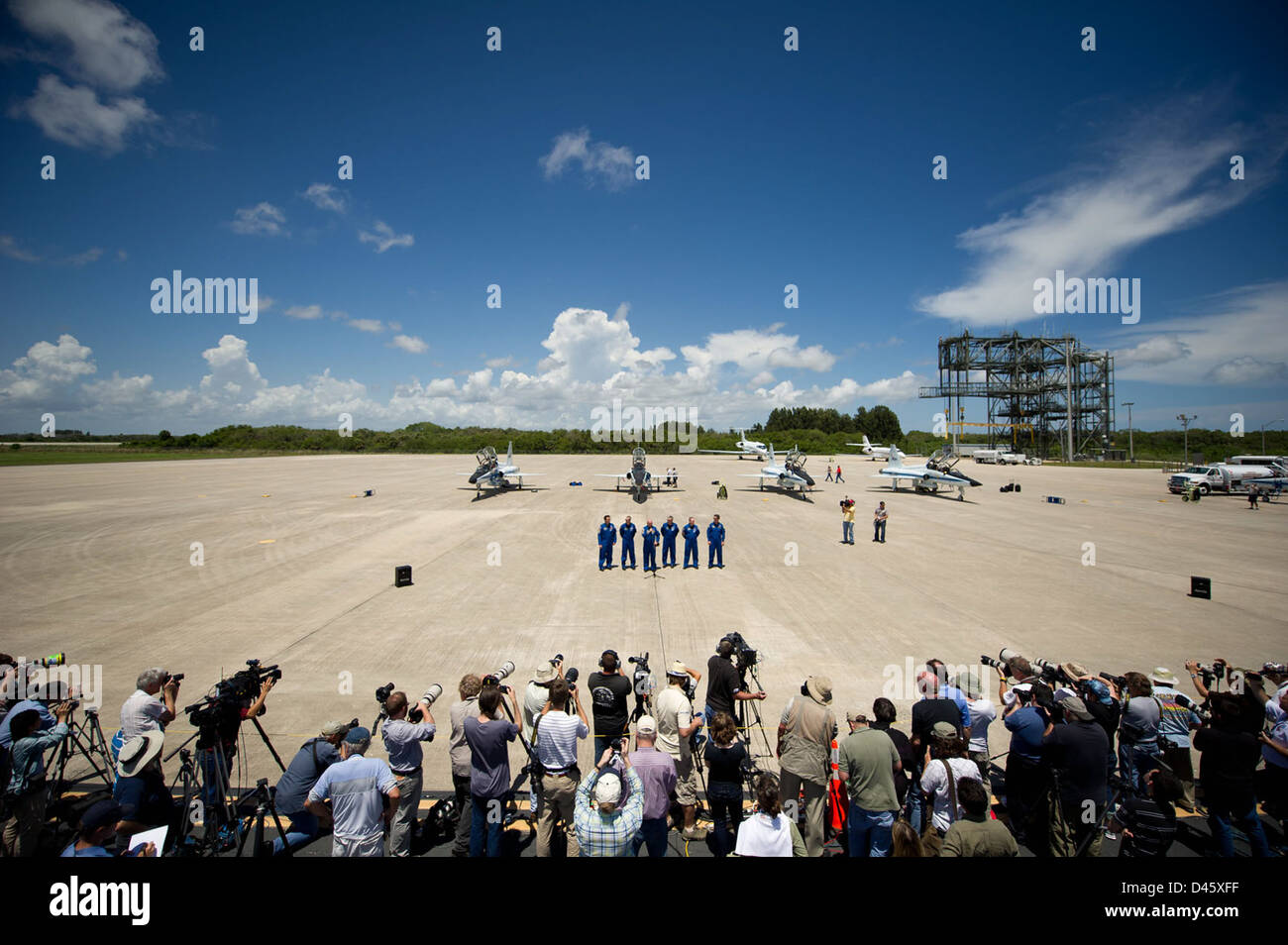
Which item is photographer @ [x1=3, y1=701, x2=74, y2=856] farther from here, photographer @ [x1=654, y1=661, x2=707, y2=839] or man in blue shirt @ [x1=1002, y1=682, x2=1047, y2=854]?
man in blue shirt @ [x1=1002, y1=682, x2=1047, y2=854]

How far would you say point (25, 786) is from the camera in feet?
13.0

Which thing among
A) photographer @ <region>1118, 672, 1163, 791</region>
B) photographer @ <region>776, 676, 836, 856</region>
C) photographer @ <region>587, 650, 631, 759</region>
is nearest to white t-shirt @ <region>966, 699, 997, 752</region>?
photographer @ <region>1118, 672, 1163, 791</region>

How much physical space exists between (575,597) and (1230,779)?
1066cm

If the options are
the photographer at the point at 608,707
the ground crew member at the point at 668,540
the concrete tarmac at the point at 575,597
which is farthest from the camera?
the ground crew member at the point at 668,540

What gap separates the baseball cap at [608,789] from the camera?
3.28m

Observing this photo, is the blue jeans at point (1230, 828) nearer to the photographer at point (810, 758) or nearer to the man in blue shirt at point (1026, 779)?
the man in blue shirt at point (1026, 779)

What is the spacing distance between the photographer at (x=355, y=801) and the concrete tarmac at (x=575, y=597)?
2133mm

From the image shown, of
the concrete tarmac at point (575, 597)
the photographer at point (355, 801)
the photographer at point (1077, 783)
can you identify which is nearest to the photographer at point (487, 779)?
the photographer at point (355, 801)

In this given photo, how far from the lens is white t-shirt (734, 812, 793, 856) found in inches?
128

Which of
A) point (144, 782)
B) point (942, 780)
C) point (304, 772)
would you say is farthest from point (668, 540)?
point (144, 782)
